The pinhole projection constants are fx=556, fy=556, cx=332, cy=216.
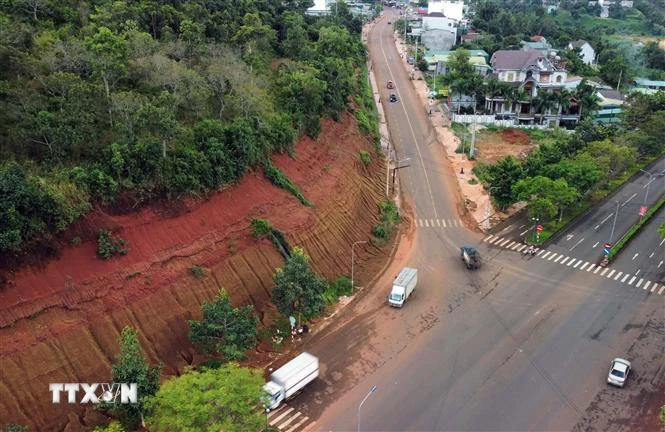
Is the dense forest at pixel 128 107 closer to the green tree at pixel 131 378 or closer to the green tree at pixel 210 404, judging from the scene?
the green tree at pixel 131 378

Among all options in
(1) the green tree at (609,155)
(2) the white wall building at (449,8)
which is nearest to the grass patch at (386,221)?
(1) the green tree at (609,155)

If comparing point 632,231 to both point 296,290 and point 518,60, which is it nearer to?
point 296,290

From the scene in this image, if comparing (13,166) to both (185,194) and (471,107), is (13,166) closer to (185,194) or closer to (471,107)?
(185,194)

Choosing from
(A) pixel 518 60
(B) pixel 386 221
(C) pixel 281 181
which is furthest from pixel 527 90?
(C) pixel 281 181

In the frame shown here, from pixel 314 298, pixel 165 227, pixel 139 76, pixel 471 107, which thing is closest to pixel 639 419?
pixel 314 298

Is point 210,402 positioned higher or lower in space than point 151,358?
higher

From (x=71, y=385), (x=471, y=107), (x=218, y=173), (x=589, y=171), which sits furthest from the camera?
(x=471, y=107)

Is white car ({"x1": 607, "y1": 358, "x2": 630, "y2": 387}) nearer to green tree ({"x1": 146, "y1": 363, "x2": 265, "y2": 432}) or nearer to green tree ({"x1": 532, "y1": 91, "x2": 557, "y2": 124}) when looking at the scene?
green tree ({"x1": 146, "y1": 363, "x2": 265, "y2": 432})

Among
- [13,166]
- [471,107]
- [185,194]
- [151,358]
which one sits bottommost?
[471,107]
